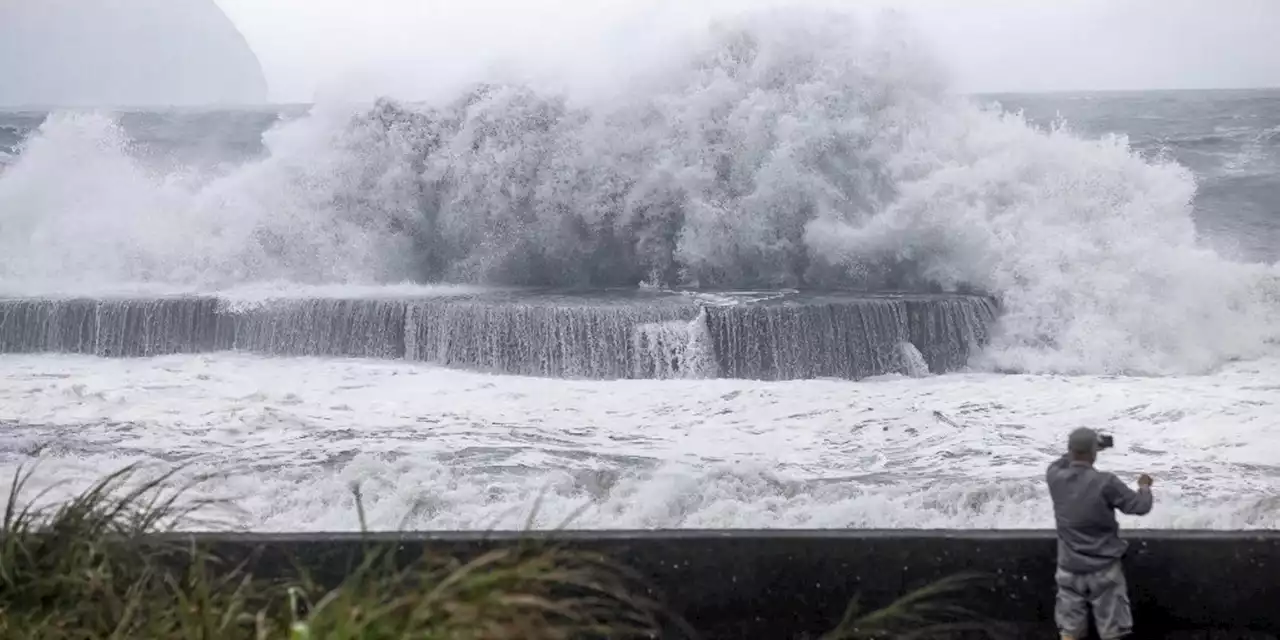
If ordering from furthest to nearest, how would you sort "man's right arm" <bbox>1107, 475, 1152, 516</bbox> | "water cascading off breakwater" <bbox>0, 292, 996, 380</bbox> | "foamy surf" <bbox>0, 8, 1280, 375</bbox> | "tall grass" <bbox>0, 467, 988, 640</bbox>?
"foamy surf" <bbox>0, 8, 1280, 375</bbox> → "water cascading off breakwater" <bbox>0, 292, 996, 380</bbox> → "man's right arm" <bbox>1107, 475, 1152, 516</bbox> → "tall grass" <bbox>0, 467, 988, 640</bbox>

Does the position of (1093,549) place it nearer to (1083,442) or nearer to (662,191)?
Result: (1083,442)

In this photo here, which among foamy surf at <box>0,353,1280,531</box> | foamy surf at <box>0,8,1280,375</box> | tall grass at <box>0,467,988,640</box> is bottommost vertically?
foamy surf at <box>0,353,1280,531</box>

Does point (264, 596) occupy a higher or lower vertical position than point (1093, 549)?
higher

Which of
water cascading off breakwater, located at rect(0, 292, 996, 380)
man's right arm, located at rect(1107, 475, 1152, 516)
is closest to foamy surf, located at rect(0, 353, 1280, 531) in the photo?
water cascading off breakwater, located at rect(0, 292, 996, 380)

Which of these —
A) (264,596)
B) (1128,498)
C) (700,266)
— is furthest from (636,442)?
(700,266)

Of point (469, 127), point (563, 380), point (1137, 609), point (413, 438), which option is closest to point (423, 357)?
point (563, 380)

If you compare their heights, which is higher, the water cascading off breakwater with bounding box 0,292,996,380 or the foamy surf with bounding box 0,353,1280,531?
the water cascading off breakwater with bounding box 0,292,996,380

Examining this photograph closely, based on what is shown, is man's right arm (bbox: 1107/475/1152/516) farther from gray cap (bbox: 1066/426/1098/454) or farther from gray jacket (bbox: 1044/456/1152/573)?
gray cap (bbox: 1066/426/1098/454)
